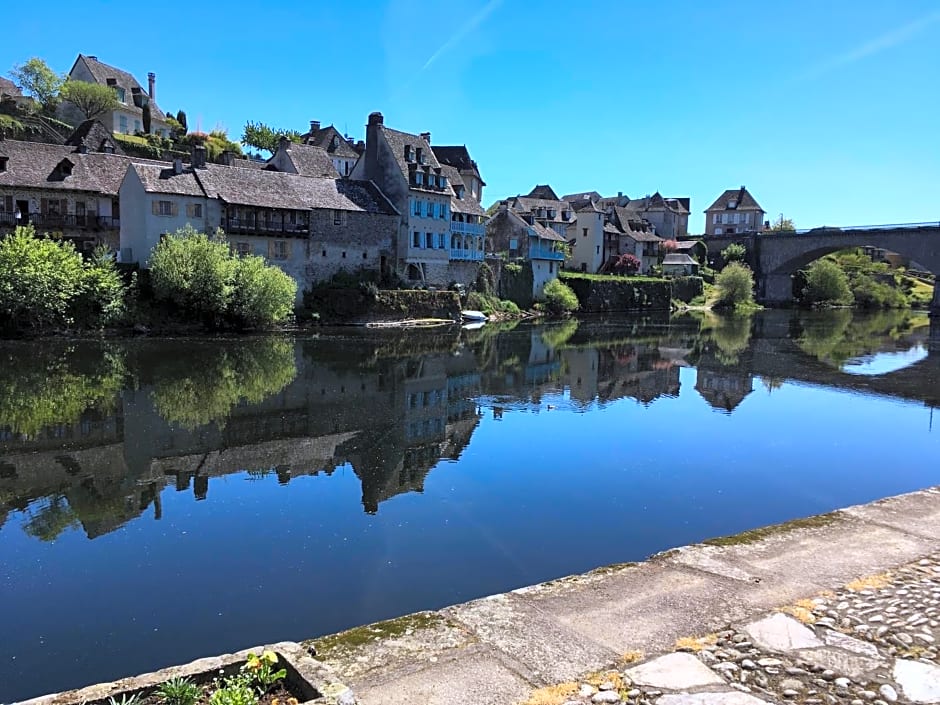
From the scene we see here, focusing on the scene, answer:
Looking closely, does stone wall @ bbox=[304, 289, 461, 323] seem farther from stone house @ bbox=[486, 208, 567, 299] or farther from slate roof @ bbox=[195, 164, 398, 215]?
stone house @ bbox=[486, 208, 567, 299]

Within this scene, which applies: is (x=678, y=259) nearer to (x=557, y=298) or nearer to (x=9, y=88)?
(x=557, y=298)

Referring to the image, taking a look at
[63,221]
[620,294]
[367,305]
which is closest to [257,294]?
[367,305]

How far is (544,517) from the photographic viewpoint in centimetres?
1313

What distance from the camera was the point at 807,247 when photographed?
87125mm

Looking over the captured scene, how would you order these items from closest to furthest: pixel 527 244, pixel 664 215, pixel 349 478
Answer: pixel 349 478
pixel 527 244
pixel 664 215

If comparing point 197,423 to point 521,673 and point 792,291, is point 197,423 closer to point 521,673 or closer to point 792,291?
point 521,673

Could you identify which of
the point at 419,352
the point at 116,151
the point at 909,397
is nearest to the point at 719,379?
the point at 909,397

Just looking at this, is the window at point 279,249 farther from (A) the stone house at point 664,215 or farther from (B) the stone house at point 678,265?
(A) the stone house at point 664,215

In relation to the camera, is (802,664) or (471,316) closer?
(802,664)

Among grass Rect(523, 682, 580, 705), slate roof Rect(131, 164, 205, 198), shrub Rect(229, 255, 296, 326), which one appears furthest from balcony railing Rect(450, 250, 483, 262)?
grass Rect(523, 682, 580, 705)

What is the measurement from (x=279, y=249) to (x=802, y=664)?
152 ft

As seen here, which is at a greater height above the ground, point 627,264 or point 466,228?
point 466,228

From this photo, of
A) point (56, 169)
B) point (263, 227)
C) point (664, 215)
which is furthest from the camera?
point (664, 215)

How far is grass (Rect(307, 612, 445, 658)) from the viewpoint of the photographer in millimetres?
6898
